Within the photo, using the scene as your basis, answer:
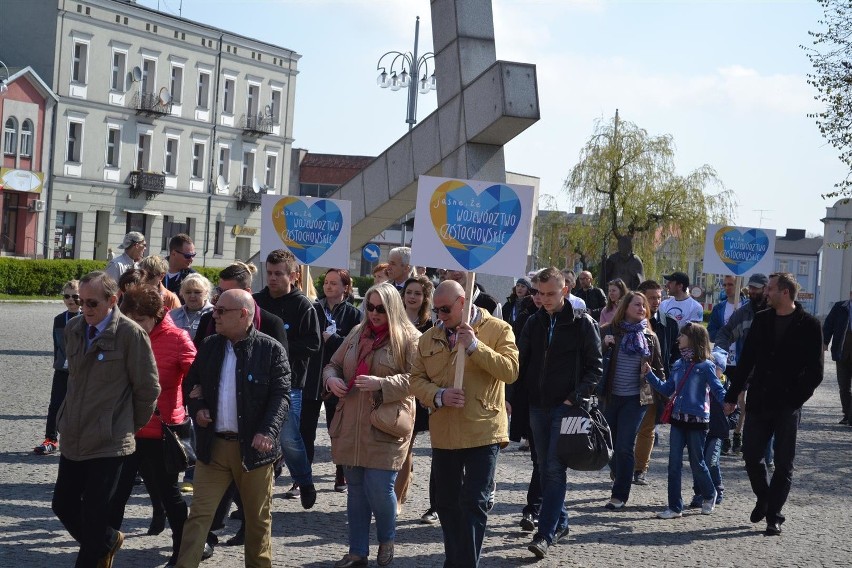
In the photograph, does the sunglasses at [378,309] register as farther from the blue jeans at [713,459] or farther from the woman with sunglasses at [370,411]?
the blue jeans at [713,459]

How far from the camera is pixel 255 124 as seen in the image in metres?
68.8

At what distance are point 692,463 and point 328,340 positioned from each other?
11.0ft

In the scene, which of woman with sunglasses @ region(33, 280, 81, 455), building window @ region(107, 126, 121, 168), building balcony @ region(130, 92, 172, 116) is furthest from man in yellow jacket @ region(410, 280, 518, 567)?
building balcony @ region(130, 92, 172, 116)

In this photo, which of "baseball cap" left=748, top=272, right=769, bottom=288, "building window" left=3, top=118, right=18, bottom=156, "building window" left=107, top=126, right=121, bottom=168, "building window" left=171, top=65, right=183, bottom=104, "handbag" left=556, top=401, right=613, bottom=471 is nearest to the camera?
"handbag" left=556, top=401, right=613, bottom=471

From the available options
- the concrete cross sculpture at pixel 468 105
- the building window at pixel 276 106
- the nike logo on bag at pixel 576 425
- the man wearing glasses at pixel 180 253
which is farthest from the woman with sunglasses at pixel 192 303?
the building window at pixel 276 106

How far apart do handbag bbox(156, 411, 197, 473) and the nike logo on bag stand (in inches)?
99.1

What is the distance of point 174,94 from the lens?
6394 cm

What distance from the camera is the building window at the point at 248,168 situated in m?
69.3

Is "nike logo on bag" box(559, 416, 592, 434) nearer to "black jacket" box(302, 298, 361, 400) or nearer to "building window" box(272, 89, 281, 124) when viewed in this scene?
"black jacket" box(302, 298, 361, 400)

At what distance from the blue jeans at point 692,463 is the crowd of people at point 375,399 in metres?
0.02

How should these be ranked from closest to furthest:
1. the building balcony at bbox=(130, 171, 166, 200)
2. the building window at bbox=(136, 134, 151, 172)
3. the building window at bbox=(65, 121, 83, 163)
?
the building window at bbox=(65, 121, 83, 163), the building balcony at bbox=(130, 171, 166, 200), the building window at bbox=(136, 134, 151, 172)

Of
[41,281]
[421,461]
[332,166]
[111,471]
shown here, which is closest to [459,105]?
[421,461]

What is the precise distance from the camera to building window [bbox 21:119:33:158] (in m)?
54.8

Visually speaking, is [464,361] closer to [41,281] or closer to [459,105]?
[459,105]
